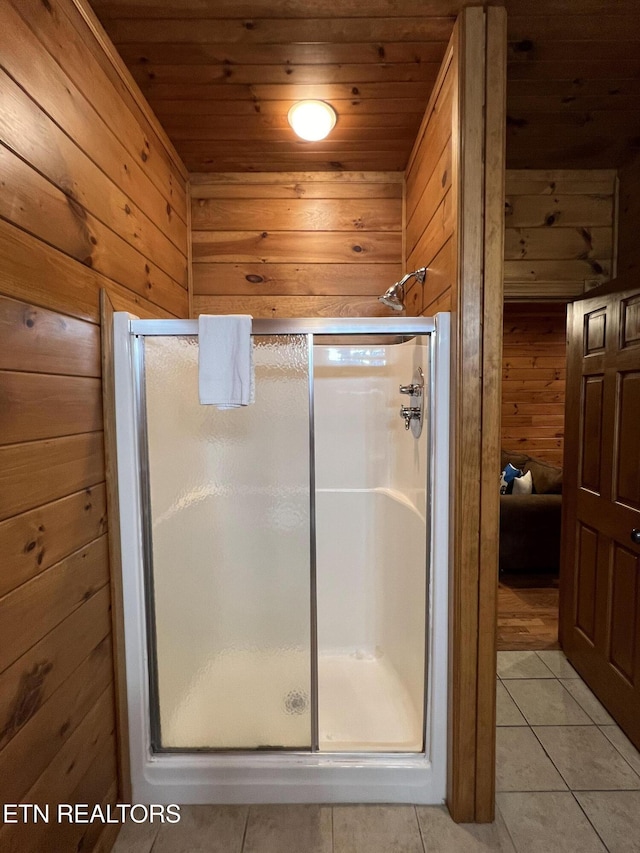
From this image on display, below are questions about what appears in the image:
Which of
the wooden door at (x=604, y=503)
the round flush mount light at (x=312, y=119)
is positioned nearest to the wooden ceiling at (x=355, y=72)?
the round flush mount light at (x=312, y=119)

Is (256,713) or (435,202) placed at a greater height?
(435,202)

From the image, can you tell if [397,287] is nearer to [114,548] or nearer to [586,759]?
[114,548]

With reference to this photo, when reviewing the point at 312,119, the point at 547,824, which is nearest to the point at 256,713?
the point at 547,824

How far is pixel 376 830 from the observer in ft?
4.57

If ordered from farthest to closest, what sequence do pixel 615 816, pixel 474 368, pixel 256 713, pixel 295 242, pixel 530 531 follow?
pixel 530 531
pixel 295 242
pixel 256 713
pixel 615 816
pixel 474 368

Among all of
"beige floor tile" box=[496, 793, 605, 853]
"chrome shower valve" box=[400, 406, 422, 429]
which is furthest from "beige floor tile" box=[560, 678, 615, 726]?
"chrome shower valve" box=[400, 406, 422, 429]

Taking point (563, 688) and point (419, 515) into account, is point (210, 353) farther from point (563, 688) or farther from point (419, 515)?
point (563, 688)

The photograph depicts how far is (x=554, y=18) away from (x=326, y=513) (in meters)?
2.15

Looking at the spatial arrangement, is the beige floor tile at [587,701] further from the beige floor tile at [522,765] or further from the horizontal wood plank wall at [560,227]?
the horizontal wood plank wall at [560,227]

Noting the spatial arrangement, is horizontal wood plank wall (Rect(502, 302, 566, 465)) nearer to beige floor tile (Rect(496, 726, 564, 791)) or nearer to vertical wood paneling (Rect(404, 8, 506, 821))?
beige floor tile (Rect(496, 726, 564, 791))

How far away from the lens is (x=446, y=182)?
1472 millimetres

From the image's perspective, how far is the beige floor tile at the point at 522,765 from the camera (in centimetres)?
157

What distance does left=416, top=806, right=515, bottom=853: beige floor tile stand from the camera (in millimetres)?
1325

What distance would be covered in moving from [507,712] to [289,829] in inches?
44.4
